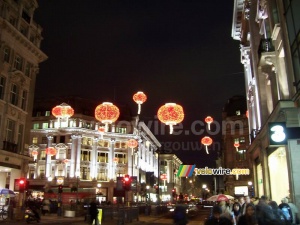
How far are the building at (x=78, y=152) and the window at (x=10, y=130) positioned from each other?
107 ft

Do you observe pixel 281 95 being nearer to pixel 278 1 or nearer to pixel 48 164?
pixel 278 1

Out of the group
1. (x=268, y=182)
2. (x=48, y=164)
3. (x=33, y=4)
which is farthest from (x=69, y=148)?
(x=268, y=182)

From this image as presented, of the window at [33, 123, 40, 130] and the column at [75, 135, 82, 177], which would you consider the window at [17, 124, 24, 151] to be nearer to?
the column at [75, 135, 82, 177]

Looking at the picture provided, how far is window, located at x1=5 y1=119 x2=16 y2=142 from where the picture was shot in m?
31.5

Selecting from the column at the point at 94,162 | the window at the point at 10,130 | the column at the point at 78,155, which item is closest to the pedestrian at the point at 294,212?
the window at the point at 10,130

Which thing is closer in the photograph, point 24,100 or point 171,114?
point 171,114

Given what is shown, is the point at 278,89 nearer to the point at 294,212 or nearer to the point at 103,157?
the point at 294,212

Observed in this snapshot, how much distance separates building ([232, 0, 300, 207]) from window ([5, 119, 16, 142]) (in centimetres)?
2136

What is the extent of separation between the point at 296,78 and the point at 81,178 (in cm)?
5908

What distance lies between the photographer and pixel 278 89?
60.2 feet

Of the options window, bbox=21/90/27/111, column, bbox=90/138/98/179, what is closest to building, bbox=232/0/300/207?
window, bbox=21/90/27/111

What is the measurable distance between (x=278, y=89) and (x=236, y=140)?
5259cm

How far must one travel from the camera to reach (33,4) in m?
37.1

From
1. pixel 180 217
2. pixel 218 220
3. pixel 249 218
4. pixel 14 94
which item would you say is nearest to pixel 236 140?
pixel 14 94
